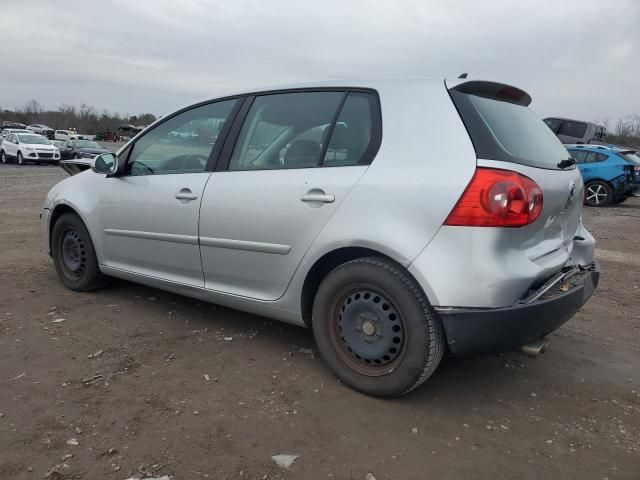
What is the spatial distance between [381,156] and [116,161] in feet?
7.73

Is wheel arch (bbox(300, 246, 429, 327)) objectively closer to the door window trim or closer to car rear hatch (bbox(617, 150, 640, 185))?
the door window trim

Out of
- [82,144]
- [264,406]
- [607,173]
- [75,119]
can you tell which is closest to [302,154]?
[264,406]

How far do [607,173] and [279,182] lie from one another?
1343cm

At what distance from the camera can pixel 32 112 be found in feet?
323

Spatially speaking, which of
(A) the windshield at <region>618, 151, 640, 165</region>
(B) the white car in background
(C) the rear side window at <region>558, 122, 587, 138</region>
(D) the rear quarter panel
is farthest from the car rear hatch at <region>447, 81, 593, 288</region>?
(B) the white car in background

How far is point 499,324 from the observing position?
257cm

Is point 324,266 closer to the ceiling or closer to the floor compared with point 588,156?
closer to the floor

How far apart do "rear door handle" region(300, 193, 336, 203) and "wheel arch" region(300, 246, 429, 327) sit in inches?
10.8

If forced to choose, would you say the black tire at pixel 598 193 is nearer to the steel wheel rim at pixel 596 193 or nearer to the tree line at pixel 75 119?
the steel wheel rim at pixel 596 193

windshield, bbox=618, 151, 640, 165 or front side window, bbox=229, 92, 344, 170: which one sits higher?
windshield, bbox=618, 151, 640, 165

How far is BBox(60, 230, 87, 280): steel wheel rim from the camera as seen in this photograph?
4652 mm

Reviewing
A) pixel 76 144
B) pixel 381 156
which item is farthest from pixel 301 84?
pixel 76 144

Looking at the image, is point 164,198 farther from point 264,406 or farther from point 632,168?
point 632,168

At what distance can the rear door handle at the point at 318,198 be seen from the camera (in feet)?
9.78
